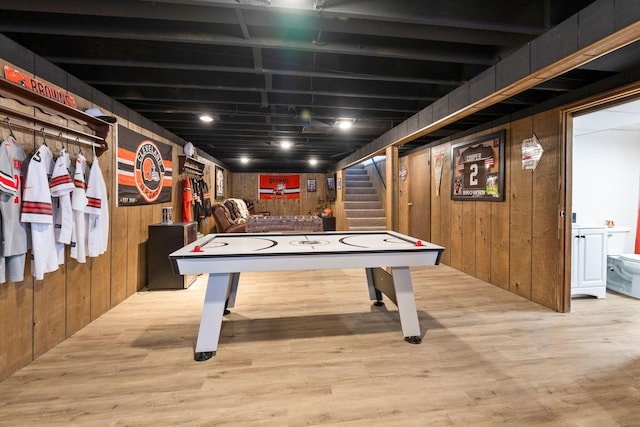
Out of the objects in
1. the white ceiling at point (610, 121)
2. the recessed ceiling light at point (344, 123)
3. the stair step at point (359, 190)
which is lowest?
the stair step at point (359, 190)

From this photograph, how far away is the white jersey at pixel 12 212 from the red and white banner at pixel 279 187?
9.00m

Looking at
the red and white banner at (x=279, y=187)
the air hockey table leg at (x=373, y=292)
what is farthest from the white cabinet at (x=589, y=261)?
the red and white banner at (x=279, y=187)

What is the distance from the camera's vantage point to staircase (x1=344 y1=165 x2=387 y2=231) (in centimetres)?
725

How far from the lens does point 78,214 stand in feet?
7.95

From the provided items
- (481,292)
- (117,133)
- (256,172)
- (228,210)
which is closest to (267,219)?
(228,210)

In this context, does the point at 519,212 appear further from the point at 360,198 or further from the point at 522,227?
the point at 360,198

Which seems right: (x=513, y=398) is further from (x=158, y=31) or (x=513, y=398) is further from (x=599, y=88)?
(x=158, y=31)

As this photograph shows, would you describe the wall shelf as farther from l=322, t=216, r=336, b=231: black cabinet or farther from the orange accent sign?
l=322, t=216, r=336, b=231: black cabinet

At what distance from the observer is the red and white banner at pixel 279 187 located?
10984mm

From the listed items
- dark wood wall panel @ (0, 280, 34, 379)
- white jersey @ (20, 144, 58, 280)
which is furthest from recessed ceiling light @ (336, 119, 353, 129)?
dark wood wall panel @ (0, 280, 34, 379)

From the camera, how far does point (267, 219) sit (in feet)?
25.4

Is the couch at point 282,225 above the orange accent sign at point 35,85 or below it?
below

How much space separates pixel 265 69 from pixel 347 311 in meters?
2.59

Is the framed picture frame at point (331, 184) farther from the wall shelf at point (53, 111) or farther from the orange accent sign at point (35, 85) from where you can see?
the orange accent sign at point (35, 85)
